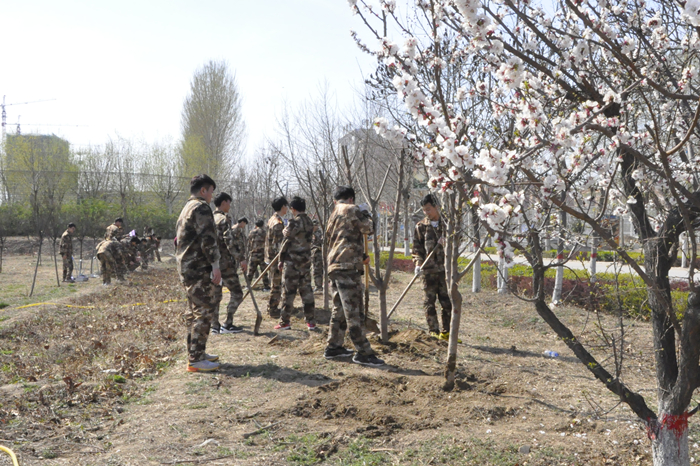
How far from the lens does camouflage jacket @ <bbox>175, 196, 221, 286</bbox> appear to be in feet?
17.5

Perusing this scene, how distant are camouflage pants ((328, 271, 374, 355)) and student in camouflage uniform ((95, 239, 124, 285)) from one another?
32.3 ft

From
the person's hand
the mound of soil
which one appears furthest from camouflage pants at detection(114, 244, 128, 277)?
the mound of soil

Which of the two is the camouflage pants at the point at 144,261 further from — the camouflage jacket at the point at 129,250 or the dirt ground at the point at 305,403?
the dirt ground at the point at 305,403

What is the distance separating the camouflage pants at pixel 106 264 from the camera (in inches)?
533

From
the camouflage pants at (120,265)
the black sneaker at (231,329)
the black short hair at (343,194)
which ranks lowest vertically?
the black sneaker at (231,329)

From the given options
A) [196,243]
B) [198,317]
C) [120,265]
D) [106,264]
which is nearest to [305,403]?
[198,317]

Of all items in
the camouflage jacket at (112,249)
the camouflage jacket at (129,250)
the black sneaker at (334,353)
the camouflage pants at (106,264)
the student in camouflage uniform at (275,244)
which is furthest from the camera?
the camouflage jacket at (129,250)

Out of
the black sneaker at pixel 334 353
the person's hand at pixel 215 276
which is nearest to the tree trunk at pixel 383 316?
the black sneaker at pixel 334 353

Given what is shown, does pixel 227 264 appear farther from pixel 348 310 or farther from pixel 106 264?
pixel 106 264

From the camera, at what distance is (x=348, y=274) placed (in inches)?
224

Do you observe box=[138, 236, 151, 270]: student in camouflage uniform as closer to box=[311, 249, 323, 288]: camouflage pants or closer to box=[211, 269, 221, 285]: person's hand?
box=[311, 249, 323, 288]: camouflage pants

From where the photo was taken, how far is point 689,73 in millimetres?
3561

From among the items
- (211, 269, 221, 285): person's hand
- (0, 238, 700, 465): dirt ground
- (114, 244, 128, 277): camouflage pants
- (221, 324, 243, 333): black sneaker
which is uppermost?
(211, 269, 221, 285): person's hand

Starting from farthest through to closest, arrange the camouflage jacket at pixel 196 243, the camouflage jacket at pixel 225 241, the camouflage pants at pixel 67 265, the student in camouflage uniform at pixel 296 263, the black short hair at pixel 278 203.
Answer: the camouflage pants at pixel 67 265
the black short hair at pixel 278 203
the student in camouflage uniform at pixel 296 263
the camouflage jacket at pixel 225 241
the camouflage jacket at pixel 196 243
